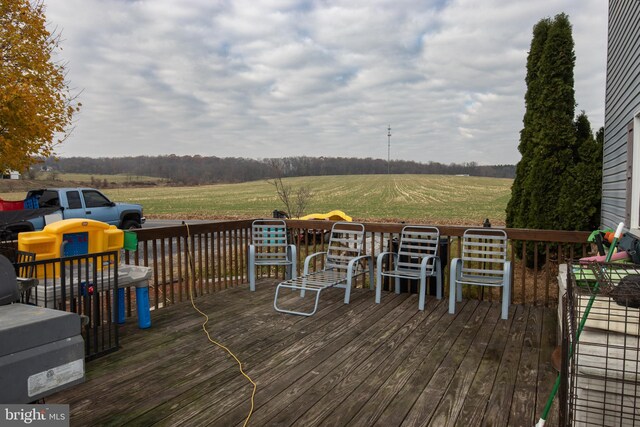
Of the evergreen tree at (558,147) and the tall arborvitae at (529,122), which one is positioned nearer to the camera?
the evergreen tree at (558,147)

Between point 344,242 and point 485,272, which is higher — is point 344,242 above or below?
above

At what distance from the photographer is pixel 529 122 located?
771 cm

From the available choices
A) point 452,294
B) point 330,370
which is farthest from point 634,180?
point 330,370

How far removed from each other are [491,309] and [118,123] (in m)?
22.1

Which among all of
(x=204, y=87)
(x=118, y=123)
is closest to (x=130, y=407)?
(x=204, y=87)

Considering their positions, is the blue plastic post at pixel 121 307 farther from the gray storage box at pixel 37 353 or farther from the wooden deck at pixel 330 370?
the gray storage box at pixel 37 353

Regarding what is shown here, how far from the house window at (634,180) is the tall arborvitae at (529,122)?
3.26m

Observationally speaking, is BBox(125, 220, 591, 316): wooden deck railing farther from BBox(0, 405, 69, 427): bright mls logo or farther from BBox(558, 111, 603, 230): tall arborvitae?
BBox(0, 405, 69, 427): bright mls logo

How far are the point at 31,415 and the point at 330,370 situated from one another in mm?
1925

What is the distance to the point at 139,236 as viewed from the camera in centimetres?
394

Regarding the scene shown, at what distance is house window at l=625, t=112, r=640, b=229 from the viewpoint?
4117 millimetres

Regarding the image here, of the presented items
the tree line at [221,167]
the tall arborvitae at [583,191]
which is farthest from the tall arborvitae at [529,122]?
the tree line at [221,167]

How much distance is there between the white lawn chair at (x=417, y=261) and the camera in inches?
166

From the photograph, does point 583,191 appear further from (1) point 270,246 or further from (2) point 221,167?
(2) point 221,167
